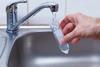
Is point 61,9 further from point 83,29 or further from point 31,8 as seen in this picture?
point 83,29

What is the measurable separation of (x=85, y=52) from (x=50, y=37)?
18 cm

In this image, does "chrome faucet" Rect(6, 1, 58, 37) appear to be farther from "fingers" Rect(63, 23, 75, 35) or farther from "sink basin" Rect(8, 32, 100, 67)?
"fingers" Rect(63, 23, 75, 35)

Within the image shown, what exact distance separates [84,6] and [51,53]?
0.88 ft

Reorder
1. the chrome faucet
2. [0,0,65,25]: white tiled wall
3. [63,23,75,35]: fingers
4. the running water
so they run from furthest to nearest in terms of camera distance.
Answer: [0,0,65,25]: white tiled wall → the chrome faucet → [63,23,75,35]: fingers → the running water

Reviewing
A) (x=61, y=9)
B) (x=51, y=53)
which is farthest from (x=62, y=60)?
(x=61, y=9)

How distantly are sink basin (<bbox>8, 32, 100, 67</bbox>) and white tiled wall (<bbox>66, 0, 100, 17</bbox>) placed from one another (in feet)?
0.47

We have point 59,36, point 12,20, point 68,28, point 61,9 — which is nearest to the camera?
point 59,36

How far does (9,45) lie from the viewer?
0.87 metres

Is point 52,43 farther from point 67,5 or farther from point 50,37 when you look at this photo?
point 67,5

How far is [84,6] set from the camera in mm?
1059

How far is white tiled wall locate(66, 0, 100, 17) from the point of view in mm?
1047

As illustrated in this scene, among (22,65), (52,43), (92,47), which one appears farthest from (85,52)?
(22,65)

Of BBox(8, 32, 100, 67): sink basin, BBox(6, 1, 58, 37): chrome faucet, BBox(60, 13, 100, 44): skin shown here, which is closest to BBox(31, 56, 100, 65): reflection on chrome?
BBox(8, 32, 100, 67): sink basin

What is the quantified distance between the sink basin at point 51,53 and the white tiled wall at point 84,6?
0.14 meters
